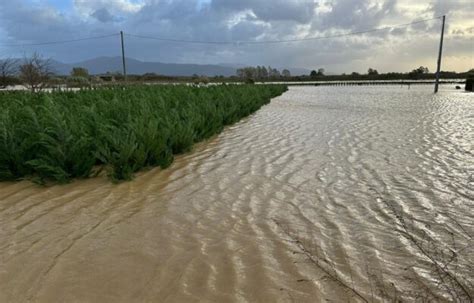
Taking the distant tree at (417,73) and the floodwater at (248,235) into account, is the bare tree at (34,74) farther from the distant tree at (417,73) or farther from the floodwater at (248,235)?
the distant tree at (417,73)

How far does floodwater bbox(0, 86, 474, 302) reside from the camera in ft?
9.23

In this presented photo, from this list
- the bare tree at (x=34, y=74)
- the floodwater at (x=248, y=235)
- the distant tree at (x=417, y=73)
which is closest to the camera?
the floodwater at (x=248, y=235)

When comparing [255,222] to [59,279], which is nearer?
[59,279]

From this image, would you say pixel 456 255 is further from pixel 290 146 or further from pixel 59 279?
pixel 290 146

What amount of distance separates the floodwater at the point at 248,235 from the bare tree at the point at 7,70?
62.4ft

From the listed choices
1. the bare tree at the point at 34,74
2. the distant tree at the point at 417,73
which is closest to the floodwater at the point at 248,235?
the bare tree at the point at 34,74

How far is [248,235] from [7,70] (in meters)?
23.4

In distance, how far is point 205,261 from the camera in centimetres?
322

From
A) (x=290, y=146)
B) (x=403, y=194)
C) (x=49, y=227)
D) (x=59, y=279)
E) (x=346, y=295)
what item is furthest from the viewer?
(x=290, y=146)

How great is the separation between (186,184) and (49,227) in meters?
2.06

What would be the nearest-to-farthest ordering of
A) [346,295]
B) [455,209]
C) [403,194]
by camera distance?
[346,295]
[455,209]
[403,194]

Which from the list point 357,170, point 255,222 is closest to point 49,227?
point 255,222

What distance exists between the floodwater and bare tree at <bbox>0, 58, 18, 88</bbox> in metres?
19.0

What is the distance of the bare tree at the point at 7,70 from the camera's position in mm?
21516
